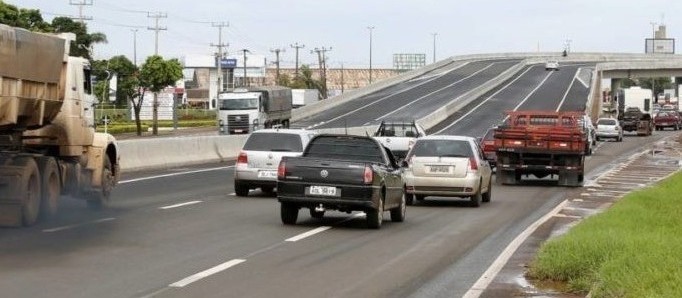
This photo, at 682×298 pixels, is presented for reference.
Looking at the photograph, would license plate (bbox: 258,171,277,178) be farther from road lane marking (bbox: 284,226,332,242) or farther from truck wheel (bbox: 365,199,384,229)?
truck wheel (bbox: 365,199,384,229)

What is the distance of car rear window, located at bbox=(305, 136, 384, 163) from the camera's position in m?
21.2

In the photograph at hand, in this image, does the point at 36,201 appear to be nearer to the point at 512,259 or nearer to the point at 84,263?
the point at 84,263

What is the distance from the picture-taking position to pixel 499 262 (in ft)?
51.1

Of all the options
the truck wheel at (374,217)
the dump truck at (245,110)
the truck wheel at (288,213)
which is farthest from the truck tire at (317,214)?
the dump truck at (245,110)

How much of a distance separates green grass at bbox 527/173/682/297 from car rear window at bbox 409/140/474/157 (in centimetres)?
821

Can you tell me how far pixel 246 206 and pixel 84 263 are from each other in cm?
1056

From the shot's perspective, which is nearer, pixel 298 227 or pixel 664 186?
pixel 298 227

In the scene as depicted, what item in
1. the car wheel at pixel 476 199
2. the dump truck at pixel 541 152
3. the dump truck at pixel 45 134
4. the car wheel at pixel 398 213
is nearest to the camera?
the dump truck at pixel 45 134

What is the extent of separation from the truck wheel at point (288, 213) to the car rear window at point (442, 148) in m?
7.49

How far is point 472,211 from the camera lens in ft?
83.2

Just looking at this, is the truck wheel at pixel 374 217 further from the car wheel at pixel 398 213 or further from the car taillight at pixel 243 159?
the car taillight at pixel 243 159

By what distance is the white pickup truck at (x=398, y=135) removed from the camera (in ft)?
140

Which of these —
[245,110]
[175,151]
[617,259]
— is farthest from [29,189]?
[245,110]

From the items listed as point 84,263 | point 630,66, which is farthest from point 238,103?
point 630,66
